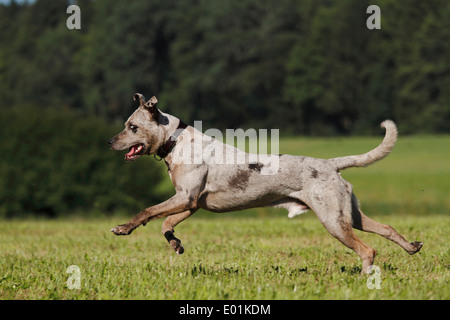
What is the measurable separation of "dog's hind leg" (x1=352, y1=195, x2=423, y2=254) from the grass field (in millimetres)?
318

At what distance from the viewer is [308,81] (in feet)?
224

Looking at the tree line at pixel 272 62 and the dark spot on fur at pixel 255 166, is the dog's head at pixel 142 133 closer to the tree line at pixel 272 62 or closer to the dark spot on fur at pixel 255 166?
the dark spot on fur at pixel 255 166

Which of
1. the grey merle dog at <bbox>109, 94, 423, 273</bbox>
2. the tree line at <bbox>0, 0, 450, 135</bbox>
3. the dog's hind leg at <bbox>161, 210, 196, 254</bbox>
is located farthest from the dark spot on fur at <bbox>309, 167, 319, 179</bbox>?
the tree line at <bbox>0, 0, 450, 135</bbox>

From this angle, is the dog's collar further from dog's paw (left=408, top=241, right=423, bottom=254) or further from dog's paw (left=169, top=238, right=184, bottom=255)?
dog's paw (left=408, top=241, right=423, bottom=254)

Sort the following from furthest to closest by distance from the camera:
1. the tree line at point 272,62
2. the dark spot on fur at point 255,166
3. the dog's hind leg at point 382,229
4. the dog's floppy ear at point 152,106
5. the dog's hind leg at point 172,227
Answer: the tree line at point 272,62 < the dog's hind leg at point 172,227 < the dog's hind leg at point 382,229 < the dog's floppy ear at point 152,106 < the dark spot on fur at point 255,166

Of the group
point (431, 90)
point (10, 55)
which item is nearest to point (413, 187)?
point (431, 90)

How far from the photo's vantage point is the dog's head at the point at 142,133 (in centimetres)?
730

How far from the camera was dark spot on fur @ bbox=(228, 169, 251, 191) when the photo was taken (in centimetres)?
709

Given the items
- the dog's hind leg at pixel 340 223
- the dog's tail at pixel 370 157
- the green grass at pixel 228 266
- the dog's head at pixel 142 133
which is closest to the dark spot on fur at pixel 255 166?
the dog's hind leg at pixel 340 223

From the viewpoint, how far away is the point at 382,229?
7359 mm

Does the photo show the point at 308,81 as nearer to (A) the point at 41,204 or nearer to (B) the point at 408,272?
(A) the point at 41,204

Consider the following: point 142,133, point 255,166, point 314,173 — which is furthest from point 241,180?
point 142,133

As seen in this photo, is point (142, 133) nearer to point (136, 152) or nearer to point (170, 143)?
point (136, 152)

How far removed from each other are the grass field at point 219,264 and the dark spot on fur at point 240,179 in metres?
0.99
